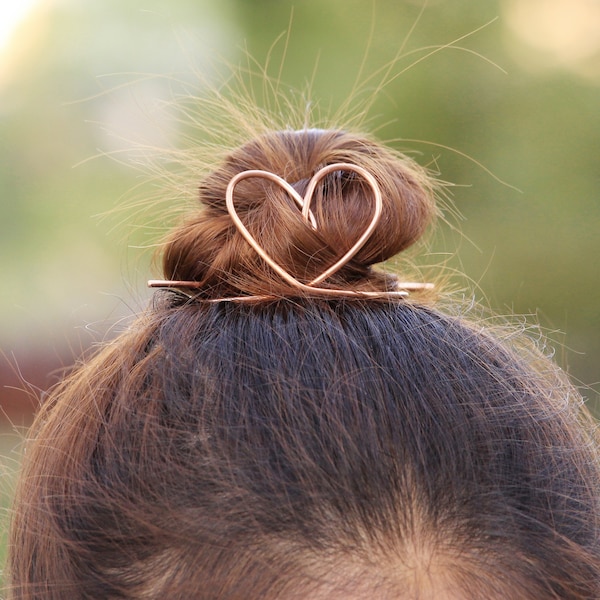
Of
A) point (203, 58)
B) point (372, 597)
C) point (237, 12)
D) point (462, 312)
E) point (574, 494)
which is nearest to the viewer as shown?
point (372, 597)

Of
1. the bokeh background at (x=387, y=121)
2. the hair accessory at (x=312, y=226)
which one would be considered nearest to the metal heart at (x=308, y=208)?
the hair accessory at (x=312, y=226)

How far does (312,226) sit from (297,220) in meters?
0.02

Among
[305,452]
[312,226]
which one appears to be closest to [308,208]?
[312,226]

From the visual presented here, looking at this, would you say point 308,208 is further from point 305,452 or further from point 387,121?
point 387,121

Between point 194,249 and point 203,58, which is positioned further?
point 203,58

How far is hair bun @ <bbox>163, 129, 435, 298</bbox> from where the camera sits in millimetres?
773

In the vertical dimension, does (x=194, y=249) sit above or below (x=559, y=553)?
above

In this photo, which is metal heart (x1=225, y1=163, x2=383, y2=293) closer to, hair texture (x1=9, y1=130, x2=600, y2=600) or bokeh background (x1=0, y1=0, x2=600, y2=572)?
hair texture (x1=9, y1=130, x2=600, y2=600)

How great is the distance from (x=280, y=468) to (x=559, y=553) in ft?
0.92

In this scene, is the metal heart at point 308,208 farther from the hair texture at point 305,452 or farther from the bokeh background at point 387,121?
the bokeh background at point 387,121

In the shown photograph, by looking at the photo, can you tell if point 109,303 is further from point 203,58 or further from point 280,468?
point 280,468

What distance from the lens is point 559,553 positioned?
0.70m

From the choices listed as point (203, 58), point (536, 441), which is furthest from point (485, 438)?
point (203, 58)

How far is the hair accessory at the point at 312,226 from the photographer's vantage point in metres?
0.76
